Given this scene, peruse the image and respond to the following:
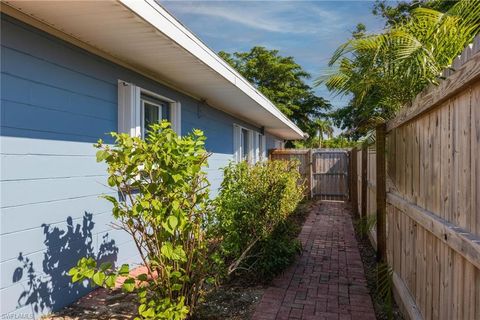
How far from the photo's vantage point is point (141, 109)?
5.03 metres

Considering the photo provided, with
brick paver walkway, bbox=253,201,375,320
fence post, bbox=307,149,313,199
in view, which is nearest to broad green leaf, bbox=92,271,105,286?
brick paver walkway, bbox=253,201,375,320

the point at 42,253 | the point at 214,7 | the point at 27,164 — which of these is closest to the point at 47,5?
the point at 27,164

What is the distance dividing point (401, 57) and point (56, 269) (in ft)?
11.7

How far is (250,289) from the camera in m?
4.05

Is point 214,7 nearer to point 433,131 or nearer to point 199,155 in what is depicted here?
point 199,155

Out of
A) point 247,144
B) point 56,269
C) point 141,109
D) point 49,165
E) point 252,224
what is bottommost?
point 56,269

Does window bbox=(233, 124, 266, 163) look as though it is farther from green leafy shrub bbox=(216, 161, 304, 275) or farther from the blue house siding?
the blue house siding

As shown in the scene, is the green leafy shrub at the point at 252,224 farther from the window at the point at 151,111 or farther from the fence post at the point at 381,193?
the window at the point at 151,111

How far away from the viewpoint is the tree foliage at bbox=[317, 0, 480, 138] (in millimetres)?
2814

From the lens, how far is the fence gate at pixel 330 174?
1406 cm

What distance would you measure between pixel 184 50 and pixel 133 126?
1.15 meters

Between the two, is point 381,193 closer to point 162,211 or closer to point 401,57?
point 401,57

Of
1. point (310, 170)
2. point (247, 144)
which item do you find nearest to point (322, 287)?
point (247, 144)

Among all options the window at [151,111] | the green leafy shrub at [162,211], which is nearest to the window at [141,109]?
the window at [151,111]
